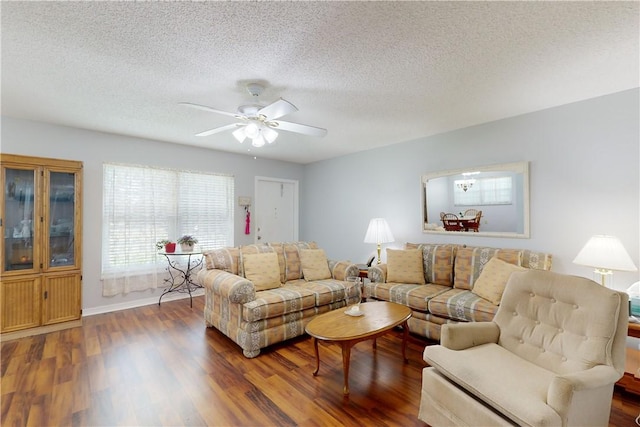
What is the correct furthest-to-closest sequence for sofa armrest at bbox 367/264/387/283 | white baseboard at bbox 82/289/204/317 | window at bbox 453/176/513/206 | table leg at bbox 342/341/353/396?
white baseboard at bbox 82/289/204/317 → sofa armrest at bbox 367/264/387/283 → window at bbox 453/176/513/206 → table leg at bbox 342/341/353/396

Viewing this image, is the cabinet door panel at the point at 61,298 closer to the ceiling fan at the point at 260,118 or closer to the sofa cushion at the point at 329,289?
the sofa cushion at the point at 329,289

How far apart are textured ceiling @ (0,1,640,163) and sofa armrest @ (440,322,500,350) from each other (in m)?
1.88

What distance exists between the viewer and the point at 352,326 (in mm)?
2326

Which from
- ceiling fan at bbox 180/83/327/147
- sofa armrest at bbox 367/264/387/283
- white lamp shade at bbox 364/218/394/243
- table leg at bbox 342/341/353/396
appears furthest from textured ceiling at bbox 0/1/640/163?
table leg at bbox 342/341/353/396

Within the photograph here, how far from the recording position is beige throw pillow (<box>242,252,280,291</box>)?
3266 mm

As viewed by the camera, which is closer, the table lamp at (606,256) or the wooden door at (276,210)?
the table lamp at (606,256)

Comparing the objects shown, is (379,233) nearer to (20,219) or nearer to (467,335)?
(467,335)

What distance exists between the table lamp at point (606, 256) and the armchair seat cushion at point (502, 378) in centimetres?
124

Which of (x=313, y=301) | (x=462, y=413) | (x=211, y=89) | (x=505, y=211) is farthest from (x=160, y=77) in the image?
(x=505, y=211)

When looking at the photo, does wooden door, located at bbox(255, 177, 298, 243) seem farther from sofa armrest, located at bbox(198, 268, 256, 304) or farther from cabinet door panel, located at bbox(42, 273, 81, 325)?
cabinet door panel, located at bbox(42, 273, 81, 325)

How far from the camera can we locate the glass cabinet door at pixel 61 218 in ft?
11.1

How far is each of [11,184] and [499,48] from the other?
4.80m

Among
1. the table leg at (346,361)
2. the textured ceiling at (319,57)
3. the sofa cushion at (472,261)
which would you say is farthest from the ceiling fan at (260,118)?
the sofa cushion at (472,261)

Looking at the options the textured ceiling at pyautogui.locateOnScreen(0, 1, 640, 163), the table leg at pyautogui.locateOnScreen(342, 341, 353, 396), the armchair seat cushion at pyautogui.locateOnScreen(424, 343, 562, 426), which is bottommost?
the table leg at pyautogui.locateOnScreen(342, 341, 353, 396)
